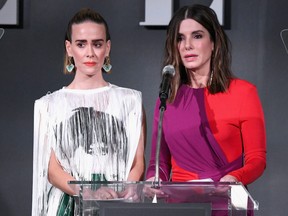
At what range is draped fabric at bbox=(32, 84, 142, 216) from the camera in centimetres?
345

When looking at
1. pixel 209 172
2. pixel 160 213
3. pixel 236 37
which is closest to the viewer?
pixel 160 213

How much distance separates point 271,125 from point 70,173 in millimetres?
1379

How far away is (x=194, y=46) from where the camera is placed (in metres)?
3.34

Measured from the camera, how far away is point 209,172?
3223 mm

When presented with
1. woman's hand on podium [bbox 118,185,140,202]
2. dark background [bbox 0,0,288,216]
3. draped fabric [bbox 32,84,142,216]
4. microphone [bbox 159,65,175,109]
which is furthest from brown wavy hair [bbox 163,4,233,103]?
dark background [bbox 0,0,288,216]

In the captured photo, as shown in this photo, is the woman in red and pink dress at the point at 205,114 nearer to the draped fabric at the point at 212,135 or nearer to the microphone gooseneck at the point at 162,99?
the draped fabric at the point at 212,135

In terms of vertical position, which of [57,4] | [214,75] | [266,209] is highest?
[57,4]

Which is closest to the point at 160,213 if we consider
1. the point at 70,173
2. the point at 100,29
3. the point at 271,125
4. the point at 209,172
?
the point at 209,172

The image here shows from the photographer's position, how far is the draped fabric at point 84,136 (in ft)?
11.3

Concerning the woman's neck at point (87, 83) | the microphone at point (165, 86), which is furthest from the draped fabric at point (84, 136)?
the microphone at point (165, 86)

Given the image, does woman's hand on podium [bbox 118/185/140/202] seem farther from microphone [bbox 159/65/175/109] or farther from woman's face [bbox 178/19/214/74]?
woman's face [bbox 178/19/214/74]

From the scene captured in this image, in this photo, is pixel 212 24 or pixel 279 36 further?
pixel 279 36

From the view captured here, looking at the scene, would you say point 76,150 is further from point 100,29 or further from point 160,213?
point 160,213

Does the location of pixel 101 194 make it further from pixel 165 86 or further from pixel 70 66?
pixel 70 66
